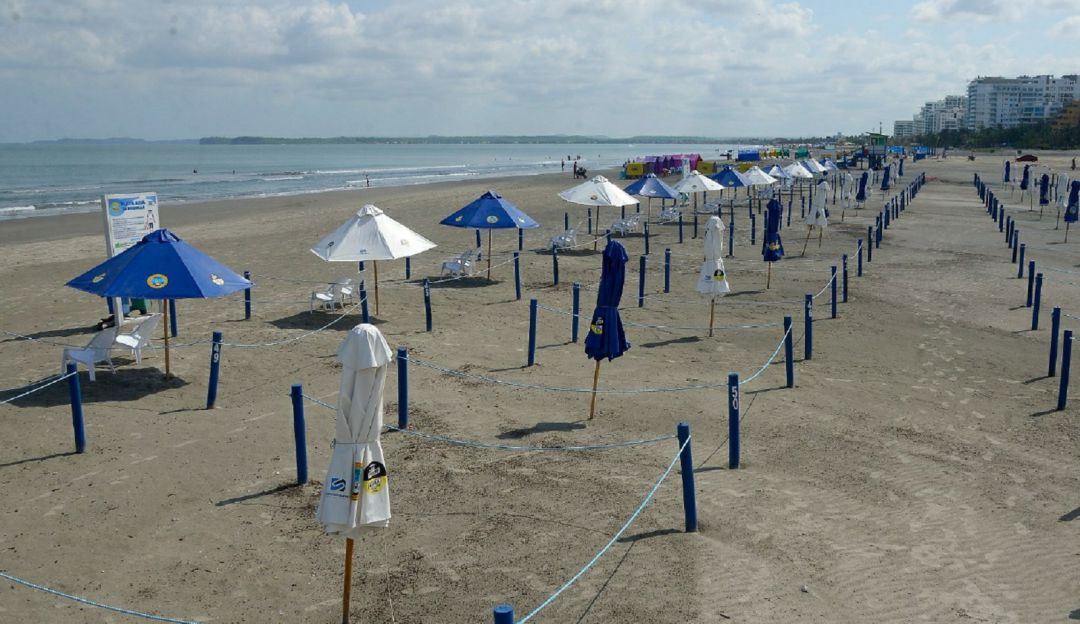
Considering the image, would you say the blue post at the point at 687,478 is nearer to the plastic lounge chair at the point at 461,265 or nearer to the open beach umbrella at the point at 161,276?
the open beach umbrella at the point at 161,276

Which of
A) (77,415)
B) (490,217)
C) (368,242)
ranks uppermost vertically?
(490,217)

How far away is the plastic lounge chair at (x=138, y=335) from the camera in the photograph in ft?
40.2

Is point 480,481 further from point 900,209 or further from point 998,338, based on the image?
point 900,209

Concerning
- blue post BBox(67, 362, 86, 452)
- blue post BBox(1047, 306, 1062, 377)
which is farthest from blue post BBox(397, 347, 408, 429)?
blue post BBox(1047, 306, 1062, 377)

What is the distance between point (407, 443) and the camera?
394 inches

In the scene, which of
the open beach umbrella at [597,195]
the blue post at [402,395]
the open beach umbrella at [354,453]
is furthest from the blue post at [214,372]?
the open beach umbrella at [597,195]

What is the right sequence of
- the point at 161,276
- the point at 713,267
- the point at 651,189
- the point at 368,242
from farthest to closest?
the point at 651,189, the point at 368,242, the point at 713,267, the point at 161,276

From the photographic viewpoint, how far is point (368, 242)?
615 inches

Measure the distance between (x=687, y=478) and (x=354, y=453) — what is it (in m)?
3.05

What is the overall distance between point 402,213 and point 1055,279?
26.5 metres

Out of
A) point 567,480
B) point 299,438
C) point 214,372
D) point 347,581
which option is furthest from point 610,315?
point 347,581

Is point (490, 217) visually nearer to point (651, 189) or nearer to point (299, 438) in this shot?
point (651, 189)

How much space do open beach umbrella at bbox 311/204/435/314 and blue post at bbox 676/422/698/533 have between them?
883 centimetres

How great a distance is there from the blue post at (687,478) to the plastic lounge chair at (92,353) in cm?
867
